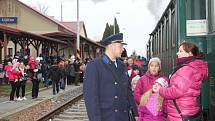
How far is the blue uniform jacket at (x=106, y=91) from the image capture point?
4758 millimetres

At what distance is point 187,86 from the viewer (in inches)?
186

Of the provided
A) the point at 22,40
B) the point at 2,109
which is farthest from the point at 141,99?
the point at 22,40

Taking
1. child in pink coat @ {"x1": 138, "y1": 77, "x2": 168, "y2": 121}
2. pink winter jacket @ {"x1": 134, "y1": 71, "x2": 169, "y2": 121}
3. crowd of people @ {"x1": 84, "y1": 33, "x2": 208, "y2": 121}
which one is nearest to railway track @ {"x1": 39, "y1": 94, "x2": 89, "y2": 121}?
pink winter jacket @ {"x1": 134, "y1": 71, "x2": 169, "y2": 121}

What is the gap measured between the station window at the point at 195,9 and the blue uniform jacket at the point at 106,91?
1.83 meters

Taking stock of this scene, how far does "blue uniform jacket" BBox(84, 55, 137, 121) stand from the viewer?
476 centimetres

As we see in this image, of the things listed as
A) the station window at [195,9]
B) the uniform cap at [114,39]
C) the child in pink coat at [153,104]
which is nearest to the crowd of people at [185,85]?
the child in pink coat at [153,104]

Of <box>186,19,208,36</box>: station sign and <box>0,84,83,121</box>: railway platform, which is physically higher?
<box>186,19,208,36</box>: station sign

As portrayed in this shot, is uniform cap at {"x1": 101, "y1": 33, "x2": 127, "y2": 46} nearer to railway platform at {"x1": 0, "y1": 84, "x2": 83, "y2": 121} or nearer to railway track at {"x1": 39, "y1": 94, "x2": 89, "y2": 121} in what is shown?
railway track at {"x1": 39, "y1": 94, "x2": 89, "y2": 121}

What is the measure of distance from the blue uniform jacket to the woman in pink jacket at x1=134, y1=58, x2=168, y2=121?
2.58 feet

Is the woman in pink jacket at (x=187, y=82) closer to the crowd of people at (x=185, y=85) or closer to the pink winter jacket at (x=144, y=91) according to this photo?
the crowd of people at (x=185, y=85)

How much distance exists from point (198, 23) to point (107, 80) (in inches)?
70.1

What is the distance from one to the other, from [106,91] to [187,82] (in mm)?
815

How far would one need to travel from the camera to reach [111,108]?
4.83 meters

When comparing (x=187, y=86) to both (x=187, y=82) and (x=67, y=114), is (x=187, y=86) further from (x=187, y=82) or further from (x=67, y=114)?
(x=67, y=114)
